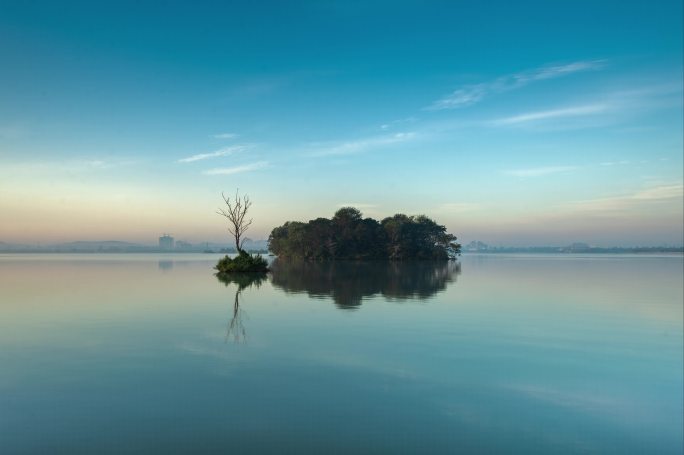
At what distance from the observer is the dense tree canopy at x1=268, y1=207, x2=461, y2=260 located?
81.8m

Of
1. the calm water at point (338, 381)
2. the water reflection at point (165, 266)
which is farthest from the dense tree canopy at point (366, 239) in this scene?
the calm water at point (338, 381)

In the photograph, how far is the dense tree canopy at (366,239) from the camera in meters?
81.8

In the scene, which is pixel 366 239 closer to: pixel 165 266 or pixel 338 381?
pixel 165 266

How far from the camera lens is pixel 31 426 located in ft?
19.8

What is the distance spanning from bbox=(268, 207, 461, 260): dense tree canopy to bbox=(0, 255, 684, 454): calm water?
65.0 meters

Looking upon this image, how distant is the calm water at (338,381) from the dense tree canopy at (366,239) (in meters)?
65.0

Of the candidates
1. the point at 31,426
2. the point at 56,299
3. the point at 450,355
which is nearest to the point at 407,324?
the point at 450,355

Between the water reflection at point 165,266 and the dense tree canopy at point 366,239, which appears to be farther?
the dense tree canopy at point 366,239

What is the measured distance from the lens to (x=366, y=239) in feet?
274

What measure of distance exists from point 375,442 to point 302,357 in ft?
13.8

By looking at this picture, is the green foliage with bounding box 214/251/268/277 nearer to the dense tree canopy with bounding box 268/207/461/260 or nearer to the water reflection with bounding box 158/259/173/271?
the water reflection with bounding box 158/259/173/271

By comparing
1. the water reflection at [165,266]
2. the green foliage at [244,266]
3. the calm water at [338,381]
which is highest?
the green foliage at [244,266]

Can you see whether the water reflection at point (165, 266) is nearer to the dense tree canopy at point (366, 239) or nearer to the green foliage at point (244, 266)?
the green foliage at point (244, 266)

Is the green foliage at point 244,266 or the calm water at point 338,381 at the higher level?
the green foliage at point 244,266
